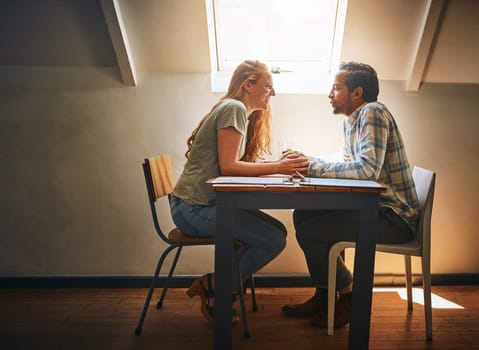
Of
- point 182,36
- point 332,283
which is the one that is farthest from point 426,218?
point 182,36

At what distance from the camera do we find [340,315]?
222 centimetres

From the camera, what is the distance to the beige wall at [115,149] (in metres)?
2.73

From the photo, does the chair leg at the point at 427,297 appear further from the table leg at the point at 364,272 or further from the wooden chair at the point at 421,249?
the table leg at the point at 364,272

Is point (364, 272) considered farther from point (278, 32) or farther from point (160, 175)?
point (278, 32)

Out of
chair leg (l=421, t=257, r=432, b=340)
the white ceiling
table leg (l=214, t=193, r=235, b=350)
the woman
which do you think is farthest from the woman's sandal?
the white ceiling

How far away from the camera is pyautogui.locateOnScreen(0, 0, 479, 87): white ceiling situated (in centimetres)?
247

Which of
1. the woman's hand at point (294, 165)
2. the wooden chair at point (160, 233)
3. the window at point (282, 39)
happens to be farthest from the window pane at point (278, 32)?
the woman's hand at point (294, 165)

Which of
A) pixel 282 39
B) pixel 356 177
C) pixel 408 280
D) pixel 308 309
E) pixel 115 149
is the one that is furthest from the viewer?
pixel 282 39

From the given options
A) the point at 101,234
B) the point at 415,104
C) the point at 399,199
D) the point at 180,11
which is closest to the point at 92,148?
the point at 101,234

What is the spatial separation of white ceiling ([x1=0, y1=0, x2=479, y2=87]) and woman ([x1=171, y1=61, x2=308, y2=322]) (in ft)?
1.84

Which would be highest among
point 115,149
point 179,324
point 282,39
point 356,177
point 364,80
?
point 282,39

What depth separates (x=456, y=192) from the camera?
2844 millimetres

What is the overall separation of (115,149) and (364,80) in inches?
58.2

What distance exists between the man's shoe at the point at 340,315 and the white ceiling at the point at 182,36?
1.34 m
